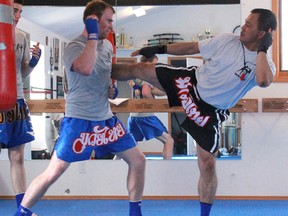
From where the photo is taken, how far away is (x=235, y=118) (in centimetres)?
549

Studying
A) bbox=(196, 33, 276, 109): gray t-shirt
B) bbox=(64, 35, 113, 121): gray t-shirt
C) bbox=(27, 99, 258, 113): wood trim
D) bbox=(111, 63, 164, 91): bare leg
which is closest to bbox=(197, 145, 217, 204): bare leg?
bbox=(196, 33, 276, 109): gray t-shirt

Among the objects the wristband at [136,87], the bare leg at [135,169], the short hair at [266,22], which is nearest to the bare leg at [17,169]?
the bare leg at [135,169]

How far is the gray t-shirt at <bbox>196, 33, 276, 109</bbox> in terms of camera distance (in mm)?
3562

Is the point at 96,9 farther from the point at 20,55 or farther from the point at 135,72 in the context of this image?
the point at 20,55

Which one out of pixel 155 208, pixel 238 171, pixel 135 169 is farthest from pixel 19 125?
pixel 238 171

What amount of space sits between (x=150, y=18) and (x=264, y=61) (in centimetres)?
245

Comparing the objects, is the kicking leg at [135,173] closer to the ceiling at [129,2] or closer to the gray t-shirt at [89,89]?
the gray t-shirt at [89,89]

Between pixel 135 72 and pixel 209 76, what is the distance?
0.54 metres

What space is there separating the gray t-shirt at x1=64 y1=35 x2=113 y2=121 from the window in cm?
260

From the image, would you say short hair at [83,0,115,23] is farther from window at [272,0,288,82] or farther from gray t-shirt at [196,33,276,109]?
window at [272,0,288,82]

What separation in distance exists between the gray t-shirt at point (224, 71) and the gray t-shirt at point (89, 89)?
0.73 m

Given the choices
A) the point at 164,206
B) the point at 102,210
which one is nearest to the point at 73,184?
the point at 102,210

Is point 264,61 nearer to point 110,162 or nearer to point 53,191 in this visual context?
point 110,162

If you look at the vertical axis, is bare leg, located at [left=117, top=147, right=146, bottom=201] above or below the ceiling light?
below
